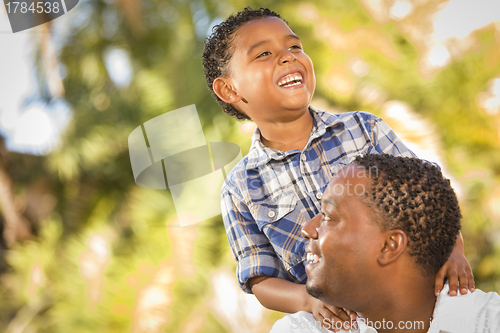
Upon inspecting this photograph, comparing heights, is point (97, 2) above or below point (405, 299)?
above

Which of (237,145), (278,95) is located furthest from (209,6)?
(278,95)

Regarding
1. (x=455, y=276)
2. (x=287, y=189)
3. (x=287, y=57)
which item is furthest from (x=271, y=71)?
(x=455, y=276)

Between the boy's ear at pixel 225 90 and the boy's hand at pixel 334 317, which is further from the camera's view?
the boy's ear at pixel 225 90

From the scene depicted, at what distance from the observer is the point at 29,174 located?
289 cm

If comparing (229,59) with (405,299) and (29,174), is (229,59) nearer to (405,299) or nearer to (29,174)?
(405,299)

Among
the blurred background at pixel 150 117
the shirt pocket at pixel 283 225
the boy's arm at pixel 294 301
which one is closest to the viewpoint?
the boy's arm at pixel 294 301

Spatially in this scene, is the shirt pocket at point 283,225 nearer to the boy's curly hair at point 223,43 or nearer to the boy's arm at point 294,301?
the boy's arm at point 294,301

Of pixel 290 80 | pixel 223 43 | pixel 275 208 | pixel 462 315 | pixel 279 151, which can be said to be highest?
pixel 223 43

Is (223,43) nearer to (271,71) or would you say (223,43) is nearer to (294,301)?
(271,71)

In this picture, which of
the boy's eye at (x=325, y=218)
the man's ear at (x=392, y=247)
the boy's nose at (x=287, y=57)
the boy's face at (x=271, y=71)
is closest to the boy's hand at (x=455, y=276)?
the man's ear at (x=392, y=247)

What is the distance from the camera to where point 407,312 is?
868 mm

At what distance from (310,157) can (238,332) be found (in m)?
1.45

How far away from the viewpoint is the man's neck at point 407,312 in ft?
2.83

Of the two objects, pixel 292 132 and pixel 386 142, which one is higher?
pixel 292 132
